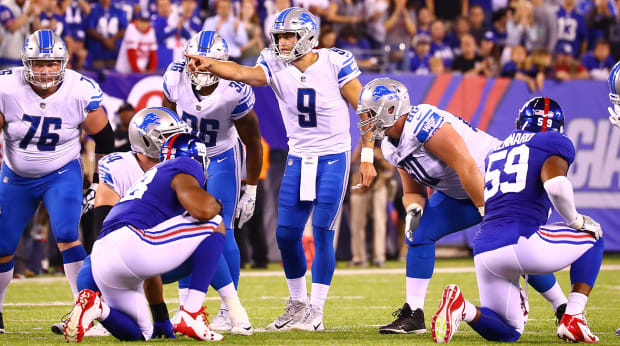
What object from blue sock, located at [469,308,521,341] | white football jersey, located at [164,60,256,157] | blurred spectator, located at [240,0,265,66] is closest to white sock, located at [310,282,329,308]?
white football jersey, located at [164,60,256,157]

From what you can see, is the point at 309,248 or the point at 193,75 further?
the point at 309,248

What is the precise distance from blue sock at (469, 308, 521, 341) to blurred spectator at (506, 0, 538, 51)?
371 inches

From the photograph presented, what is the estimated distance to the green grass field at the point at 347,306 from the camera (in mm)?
5320

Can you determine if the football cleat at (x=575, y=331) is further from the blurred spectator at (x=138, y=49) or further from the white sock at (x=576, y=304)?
the blurred spectator at (x=138, y=49)

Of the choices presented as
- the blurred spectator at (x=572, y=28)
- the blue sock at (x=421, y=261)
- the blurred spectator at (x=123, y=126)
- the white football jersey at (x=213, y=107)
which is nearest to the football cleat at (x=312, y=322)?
the blue sock at (x=421, y=261)

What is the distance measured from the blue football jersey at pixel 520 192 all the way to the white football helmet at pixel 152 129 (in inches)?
72.7

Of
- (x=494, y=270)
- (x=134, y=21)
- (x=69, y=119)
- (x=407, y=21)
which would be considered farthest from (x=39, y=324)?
(x=407, y=21)

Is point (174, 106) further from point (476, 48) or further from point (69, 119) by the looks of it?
point (476, 48)

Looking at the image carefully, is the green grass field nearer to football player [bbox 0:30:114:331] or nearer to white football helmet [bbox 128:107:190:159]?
football player [bbox 0:30:114:331]

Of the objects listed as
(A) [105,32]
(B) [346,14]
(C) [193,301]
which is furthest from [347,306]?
(B) [346,14]

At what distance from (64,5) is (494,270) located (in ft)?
28.7

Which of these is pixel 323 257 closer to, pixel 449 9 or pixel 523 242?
pixel 523 242

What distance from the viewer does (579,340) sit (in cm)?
494

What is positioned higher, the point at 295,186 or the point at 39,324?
the point at 295,186
